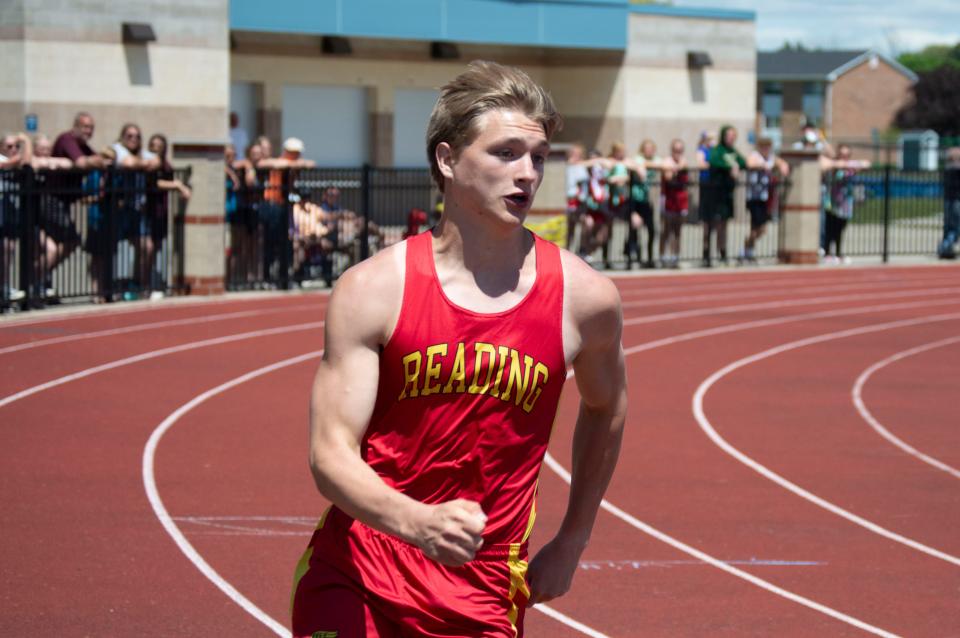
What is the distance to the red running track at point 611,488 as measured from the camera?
662 cm

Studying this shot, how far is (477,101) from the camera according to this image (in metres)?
3.29

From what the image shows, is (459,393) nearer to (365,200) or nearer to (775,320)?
(775,320)

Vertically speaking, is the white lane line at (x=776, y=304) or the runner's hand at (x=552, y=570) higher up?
the runner's hand at (x=552, y=570)

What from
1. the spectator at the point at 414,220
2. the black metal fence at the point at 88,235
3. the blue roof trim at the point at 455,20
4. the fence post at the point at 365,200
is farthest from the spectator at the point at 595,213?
the blue roof trim at the point at 455,20

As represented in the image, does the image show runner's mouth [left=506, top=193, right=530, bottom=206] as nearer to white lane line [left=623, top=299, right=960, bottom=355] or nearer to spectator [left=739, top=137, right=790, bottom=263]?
white lane line [left=623, top=299, right=960, bottom=355]

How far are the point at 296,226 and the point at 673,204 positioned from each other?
608 cm

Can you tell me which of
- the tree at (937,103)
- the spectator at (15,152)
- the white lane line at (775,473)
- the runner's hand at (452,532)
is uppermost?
the tree at (937,103)

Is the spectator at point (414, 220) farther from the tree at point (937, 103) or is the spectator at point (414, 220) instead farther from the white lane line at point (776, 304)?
the tree at point (937, 103)

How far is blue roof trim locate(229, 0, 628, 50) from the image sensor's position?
32969mm

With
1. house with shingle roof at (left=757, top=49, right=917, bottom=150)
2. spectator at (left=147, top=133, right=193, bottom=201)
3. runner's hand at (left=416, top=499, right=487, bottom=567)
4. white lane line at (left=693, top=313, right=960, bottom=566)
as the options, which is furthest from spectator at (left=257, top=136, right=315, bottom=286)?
house with shingle roof at (left=757, top=49, right=917, bottom=150)

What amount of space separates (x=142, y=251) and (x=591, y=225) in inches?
287

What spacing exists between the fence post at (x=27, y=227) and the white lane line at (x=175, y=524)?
3934 mm

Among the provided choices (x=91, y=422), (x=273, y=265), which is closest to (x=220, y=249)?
(x=273, y=265)

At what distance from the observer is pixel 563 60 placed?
3872cm
